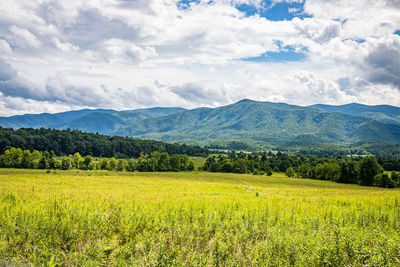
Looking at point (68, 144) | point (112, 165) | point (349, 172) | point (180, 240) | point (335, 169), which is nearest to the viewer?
point (180, 240)

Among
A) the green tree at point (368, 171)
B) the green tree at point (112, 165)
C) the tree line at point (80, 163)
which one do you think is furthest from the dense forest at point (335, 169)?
the green tree at point (112, 165)

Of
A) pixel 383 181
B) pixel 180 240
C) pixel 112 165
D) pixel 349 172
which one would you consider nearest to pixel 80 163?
pixel 112 165

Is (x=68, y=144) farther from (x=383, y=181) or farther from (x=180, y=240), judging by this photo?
(x=180, y=240)

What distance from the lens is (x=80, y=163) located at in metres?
107

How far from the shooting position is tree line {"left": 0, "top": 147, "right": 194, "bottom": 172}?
87.9 m

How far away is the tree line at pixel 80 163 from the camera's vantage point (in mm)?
87869

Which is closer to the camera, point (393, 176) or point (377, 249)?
point (377, 249)

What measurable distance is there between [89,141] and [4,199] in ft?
542

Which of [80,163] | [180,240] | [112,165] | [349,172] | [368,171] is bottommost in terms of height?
[112,165]

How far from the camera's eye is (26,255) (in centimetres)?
805

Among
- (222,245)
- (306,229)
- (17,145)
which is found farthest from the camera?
(17,145)

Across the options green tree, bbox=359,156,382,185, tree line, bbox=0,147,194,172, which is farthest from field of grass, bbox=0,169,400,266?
tree line, bbox=0,147,194,172

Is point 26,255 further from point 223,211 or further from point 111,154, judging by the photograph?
point 111,154

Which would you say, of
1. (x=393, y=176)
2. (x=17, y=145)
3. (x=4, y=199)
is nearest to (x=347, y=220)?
(x=4, y=199)
